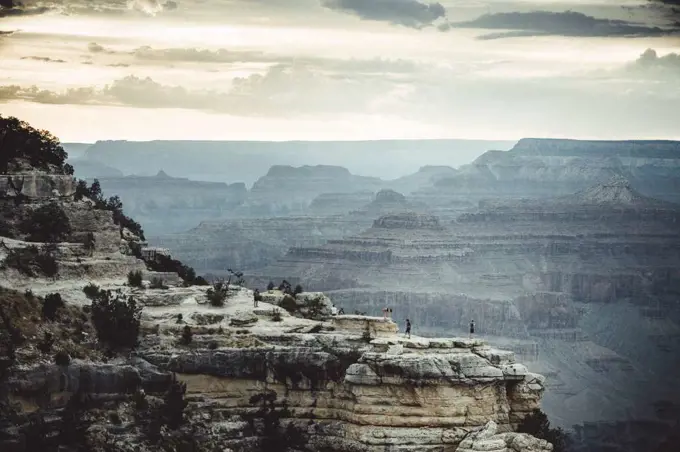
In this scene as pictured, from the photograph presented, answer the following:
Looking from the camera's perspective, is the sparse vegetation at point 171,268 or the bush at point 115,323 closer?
the bush at point 115,323

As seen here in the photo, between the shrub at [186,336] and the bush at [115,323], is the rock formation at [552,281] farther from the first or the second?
the bush at [115,323]

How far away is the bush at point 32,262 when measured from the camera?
55.0 metres

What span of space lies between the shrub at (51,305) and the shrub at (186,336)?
4.02 m

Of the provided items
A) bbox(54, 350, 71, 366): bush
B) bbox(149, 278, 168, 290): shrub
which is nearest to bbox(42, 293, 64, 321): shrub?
bbox(54, 350, 71, 366): bush

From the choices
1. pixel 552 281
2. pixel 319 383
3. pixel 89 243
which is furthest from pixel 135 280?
pixel 552 281

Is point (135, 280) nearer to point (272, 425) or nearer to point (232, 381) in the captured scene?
point (232, 381)

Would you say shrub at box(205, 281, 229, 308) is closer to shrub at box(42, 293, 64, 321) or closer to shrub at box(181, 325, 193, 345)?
shrub at box(181, 325, 193, 345)

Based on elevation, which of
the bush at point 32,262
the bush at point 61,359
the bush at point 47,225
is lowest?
the bush at point 61,359

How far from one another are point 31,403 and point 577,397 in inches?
3105

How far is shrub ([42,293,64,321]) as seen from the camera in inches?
2092

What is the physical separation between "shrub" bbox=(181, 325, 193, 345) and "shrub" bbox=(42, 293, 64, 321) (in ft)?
13.2

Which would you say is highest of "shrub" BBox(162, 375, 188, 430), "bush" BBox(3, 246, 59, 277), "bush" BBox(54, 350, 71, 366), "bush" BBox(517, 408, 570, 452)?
"bush" BBox(3, 246, 59, 277)

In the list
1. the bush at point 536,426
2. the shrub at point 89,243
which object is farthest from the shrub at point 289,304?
the bush at point 536,426

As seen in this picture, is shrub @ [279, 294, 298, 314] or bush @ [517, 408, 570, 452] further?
shrub @ [279, 294, 298, 314]
